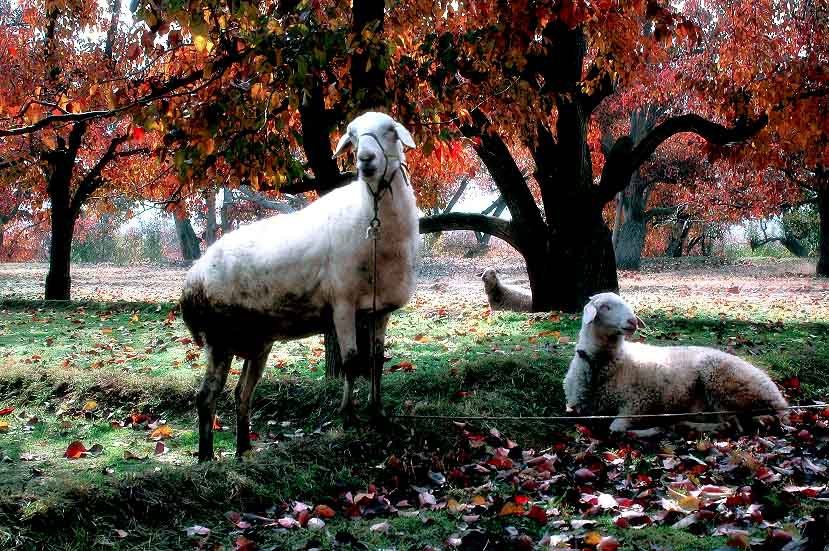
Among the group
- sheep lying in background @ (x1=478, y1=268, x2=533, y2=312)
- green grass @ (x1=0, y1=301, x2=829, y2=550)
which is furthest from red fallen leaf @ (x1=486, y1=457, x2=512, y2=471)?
sheep lying in background @ (x1=478, y1=268, x2=533, y2=312)

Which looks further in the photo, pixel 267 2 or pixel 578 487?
pixel 267 2

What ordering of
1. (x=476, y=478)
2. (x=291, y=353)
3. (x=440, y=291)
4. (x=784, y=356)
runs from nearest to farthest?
(x=476, y=478) → (x=784, y=356) → (x=291, y=353) → (x=440, y=291)

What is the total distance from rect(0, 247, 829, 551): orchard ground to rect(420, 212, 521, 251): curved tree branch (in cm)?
214

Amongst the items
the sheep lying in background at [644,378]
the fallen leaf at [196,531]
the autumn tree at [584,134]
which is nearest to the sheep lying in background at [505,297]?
the autumn tree at [584,134]

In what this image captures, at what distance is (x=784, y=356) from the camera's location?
9.14 meters

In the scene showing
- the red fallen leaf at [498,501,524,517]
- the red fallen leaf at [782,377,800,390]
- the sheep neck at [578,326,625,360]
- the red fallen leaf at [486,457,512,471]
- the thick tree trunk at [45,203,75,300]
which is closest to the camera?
the red fallen leaf at [498,501,524,517]

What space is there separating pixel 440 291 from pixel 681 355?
14.6 m

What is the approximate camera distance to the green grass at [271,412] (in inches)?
178

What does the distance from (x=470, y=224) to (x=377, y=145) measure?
29.0ft

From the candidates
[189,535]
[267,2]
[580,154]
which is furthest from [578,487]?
[580,154]

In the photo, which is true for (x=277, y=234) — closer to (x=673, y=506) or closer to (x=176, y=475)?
(x=176, y=475)

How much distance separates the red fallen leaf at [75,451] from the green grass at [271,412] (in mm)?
99

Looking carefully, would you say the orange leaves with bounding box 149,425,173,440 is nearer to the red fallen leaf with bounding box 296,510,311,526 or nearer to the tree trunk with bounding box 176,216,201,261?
the red fallen leaf with bounding box 296,510,311,526

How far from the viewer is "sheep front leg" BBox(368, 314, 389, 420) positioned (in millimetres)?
5887
